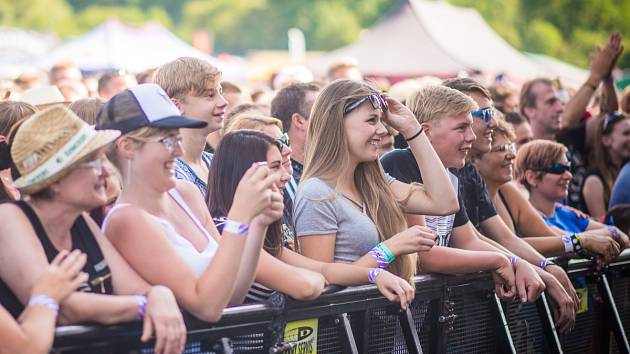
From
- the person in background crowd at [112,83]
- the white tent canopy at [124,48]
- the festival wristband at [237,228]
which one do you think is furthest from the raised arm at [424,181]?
the white tent canopy at [124,48]

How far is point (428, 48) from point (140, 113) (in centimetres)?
1859

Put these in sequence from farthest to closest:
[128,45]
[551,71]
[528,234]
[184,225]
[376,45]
→ [551,71], [376,45], [128,45], [528,234], [184,225]

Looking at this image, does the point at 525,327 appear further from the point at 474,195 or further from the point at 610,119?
the point at 610,119

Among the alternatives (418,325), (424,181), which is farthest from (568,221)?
(418,325)

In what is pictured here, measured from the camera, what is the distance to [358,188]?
199 inches

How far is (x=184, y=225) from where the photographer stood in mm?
4027

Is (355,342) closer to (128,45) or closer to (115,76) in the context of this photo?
(115,76)

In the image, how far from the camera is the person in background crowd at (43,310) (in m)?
3.09

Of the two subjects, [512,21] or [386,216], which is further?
[512,21]

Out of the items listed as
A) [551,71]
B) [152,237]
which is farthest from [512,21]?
[152,237]

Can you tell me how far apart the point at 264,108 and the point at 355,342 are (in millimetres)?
3393

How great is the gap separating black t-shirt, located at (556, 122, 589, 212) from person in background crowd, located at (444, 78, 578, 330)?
277cm

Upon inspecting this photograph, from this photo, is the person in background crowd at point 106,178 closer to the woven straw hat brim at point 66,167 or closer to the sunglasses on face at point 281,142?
the woven straw hat brim at point 66,167

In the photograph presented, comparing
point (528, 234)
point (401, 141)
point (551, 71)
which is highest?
point (401, 141)
